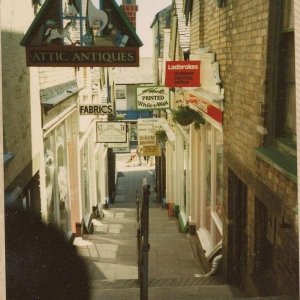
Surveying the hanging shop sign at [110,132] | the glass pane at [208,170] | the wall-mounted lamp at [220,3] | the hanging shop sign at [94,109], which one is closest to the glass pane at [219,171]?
the glass pane at [208,170]

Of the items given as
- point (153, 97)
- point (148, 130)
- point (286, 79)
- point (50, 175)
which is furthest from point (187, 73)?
point (148, 130)

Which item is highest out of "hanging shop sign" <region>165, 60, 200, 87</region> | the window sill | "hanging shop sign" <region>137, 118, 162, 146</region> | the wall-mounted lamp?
the wall-mounted lamp

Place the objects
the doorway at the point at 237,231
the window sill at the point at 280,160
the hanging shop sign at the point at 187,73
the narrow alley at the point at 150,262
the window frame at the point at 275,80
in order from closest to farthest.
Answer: the window sill at the point at 280,160 < the window frame at the point at 275,80 < the narrow alley at the point at 150,262 < the doorway at the point at 237,231 < the hanging shop sign at the point at 187,73

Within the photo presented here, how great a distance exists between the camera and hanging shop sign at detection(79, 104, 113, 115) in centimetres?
1122

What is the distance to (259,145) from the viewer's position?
5.09 meters

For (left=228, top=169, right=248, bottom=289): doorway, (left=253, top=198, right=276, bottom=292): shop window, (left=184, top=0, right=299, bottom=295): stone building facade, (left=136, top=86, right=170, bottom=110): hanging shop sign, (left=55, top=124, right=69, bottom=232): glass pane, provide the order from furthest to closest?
(left=136, top=86, right=170, bottom=110): hanging shop sign
(left=55, top=124, right=69, bottom=232): glass pane
(left=228, top=169, right=248, bottom=289): doorway
(left=253, top=198, right=276, bottom=292): shop window
(left=184, top=0, right=299, bottom=295): stone building facade

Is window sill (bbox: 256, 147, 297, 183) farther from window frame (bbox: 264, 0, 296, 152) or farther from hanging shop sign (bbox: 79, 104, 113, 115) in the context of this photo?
hanging shop sign (bbox: 79, 104, 113, 115)

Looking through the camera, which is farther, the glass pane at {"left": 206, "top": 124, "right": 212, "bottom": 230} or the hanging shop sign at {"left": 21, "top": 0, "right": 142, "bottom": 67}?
the glass pane at {"left": 206, "top": 124, "right": 212, "bottom": 230}

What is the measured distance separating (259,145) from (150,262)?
458cm

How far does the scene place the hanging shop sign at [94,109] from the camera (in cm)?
1122

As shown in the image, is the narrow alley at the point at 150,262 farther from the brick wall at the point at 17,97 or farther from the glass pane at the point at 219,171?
the brick wall at the point at 17,97

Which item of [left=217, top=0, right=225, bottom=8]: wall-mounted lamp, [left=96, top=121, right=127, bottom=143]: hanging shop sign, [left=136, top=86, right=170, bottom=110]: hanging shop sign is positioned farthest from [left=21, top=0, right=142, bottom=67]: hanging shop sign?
[left=96, top=121, right=127, bottom=143]: hanging shop sign

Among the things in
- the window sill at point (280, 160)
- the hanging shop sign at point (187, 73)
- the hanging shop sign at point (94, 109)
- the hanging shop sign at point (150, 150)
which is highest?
the hanging shop sign at point (187, 73)

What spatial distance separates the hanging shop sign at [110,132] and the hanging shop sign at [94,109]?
161 centimetres
